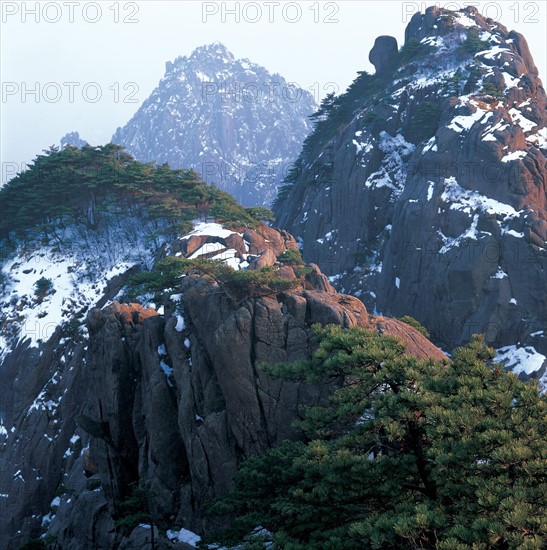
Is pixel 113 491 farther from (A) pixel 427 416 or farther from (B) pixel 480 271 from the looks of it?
(B) pixel 480 271

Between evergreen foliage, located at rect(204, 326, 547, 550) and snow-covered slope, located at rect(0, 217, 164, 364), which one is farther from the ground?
snow-covered slope, located at rect(0, 217, 164, 364)

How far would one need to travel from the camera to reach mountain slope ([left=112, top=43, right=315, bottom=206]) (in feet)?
537

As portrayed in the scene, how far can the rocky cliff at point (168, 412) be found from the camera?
2884 cm

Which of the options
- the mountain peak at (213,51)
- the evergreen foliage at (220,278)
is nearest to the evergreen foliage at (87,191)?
the evergreen foliage at (220,278)

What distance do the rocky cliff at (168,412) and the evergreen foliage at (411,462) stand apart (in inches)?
353

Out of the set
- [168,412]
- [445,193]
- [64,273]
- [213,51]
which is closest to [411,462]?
[168,412]

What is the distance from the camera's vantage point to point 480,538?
41.7ft

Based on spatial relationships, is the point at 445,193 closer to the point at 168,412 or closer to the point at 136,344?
the point at 136,344

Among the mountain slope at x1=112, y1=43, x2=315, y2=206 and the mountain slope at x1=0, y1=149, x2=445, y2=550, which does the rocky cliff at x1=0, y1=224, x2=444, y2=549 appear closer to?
the mountain slope at x1=0, y1=149, x2=445, y2=550

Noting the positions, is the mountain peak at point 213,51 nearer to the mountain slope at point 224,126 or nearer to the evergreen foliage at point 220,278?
the mountain slope at point 224,126

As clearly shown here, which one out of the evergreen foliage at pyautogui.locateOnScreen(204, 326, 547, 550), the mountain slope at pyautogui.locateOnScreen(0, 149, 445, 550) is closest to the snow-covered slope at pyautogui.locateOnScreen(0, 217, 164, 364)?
the mountain slope at pyautogui.locateOnScreen(0, 149, 445, 550)

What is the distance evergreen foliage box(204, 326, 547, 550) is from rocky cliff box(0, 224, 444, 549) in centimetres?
896

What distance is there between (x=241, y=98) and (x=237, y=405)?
517ft

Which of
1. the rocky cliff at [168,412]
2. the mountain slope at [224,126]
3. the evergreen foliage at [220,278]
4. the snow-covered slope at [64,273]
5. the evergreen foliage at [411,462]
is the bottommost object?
the evergreen foliage at [411,462]
